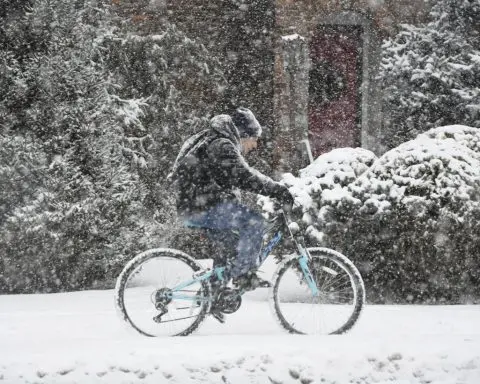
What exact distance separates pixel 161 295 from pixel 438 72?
7.14m

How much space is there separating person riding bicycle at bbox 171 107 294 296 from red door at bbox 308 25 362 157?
7.95 meters

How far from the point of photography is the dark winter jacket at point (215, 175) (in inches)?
212

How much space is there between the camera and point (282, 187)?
540cm

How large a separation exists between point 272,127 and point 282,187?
7.39 meters

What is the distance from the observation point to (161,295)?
5605mm

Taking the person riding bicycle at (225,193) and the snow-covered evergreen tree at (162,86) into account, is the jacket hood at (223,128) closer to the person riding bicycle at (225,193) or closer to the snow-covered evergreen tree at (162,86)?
the person riding bicycle at (225,193)

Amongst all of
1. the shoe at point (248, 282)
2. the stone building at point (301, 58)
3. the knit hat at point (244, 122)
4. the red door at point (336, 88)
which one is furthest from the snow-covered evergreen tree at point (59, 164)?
the red door at point (336, 88)

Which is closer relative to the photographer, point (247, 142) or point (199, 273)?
point (199, 273)

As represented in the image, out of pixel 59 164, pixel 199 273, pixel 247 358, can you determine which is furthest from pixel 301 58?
Result: pixel 247 358

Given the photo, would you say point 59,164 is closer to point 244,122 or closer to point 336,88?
point 244,122

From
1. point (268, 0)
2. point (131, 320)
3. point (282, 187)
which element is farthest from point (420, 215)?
point (268, 0)

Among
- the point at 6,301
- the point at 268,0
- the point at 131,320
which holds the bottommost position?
the point at 6,301

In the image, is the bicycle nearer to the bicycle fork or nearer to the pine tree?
the bicycle fork

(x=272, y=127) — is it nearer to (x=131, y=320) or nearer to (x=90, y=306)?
(x=90, y=306)
